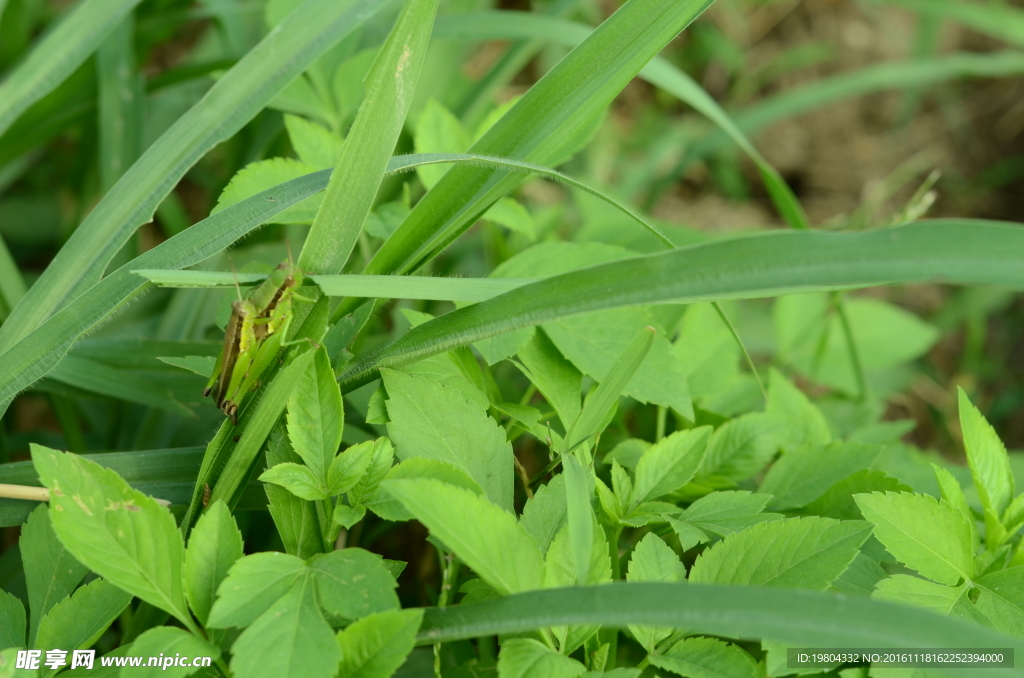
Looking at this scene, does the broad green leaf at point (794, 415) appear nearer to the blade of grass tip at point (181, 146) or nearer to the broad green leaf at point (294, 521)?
the broad green leaf at point (294, 521)

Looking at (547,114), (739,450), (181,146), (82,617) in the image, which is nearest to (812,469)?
(739,450)

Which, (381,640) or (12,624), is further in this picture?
(12,624)

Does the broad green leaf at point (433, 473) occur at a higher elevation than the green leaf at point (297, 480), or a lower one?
lower

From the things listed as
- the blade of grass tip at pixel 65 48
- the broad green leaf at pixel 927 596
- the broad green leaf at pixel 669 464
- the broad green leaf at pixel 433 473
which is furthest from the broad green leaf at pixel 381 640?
the blade of grass tip at pixel 65 48

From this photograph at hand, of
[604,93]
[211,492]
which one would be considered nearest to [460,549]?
[211,492]

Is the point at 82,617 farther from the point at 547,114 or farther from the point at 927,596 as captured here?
the point at 927,596

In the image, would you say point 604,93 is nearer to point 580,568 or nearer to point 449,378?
point 449,378

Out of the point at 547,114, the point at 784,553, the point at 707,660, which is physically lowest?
the point at 707,660
